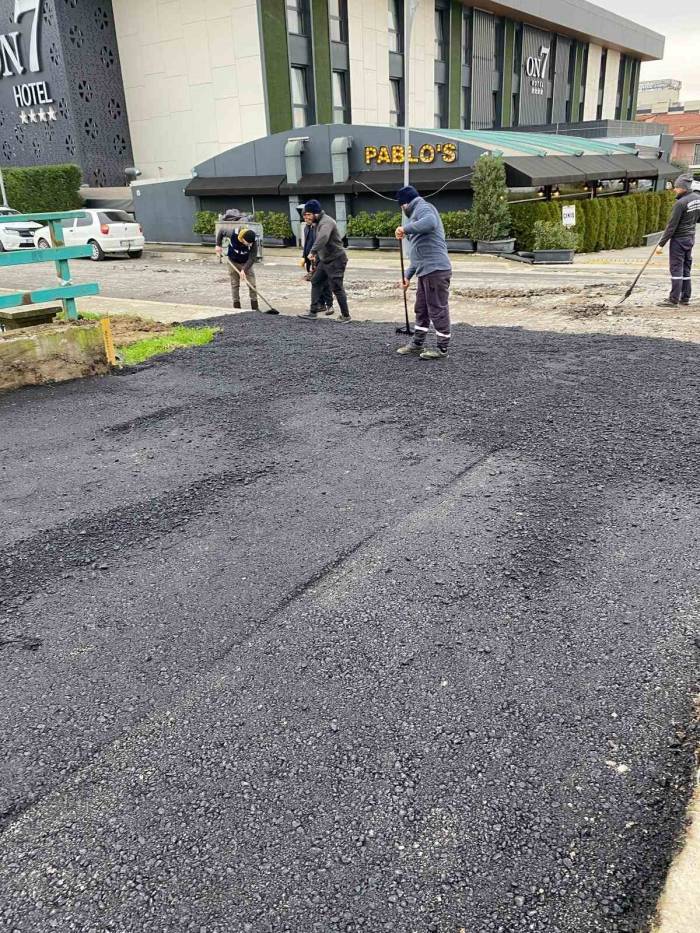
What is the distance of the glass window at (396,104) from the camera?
1465 inches

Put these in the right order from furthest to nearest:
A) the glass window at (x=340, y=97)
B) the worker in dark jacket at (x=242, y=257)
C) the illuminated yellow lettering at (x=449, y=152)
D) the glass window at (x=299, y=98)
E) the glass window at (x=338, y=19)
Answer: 1. the glass window at (x=340, y=97)
2. the glass window at (x=338, y=19)
3. the glass window at (x=299, y=98)
4. the illuminated yellow lettering at (x=449, y=152)
5. the worker in dark jacket at (x=242, y=257)

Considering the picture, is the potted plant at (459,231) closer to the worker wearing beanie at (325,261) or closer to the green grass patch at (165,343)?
the worker wearing beanie at (325,261)

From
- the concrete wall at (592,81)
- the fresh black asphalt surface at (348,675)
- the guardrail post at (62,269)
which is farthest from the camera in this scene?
the concrete wall at (592,81)

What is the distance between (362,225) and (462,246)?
3.99 m

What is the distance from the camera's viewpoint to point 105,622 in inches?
144

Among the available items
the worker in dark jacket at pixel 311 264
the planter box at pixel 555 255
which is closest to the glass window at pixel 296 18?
the planter box at pixel 555 255

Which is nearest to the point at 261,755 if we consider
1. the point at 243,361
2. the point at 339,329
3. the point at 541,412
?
the point at 541,412

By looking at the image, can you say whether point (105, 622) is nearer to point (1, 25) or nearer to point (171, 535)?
point (171, 535)

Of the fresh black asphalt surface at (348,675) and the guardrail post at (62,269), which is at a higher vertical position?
the guardrail post at (62,269)

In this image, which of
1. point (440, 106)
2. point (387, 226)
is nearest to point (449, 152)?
point (387, 226)

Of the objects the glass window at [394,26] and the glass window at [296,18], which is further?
the glass window at [394,26]

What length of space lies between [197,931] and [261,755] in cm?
72

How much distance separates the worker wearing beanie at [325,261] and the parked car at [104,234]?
557 inches

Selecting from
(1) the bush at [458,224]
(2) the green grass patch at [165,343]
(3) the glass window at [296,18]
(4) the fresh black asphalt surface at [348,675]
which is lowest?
(4) the fresh black asphalt surface at [348,675]
